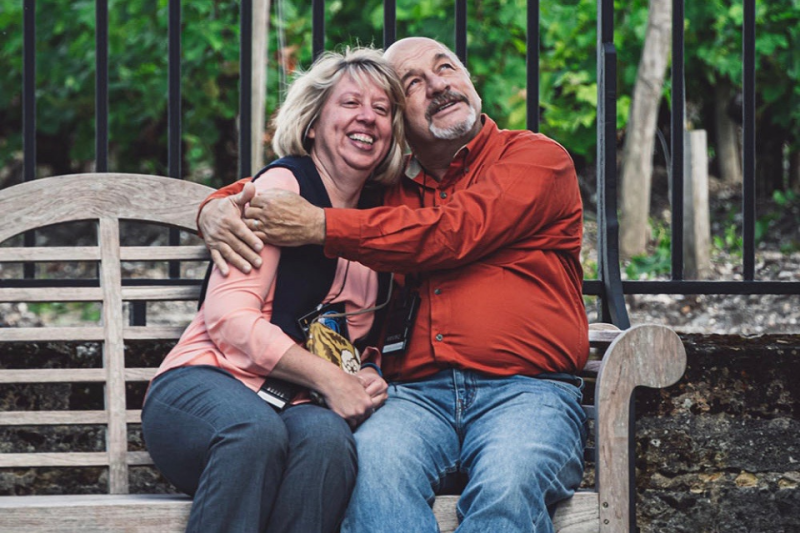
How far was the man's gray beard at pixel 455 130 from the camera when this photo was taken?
9.04ft

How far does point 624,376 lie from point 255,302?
0.85m

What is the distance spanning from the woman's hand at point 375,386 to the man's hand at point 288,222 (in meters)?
0.34

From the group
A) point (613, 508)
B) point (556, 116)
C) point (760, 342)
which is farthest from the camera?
point (556, 116)

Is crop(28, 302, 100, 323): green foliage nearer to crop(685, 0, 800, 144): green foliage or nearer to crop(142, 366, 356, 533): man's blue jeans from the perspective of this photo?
crop(142, 366, 356, 533): man's blue jeans

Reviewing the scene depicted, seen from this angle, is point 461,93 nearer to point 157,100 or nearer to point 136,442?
point 136,442

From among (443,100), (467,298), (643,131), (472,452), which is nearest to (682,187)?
(443,100)

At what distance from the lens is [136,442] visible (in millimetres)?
3070

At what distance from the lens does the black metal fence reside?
10.3ft

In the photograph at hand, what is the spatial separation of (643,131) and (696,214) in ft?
4.60

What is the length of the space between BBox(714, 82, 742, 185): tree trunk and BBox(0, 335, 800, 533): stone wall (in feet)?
26.9

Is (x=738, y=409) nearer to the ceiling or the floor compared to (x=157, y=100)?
nearer to the floor

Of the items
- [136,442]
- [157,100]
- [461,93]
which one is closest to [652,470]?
[461,93]

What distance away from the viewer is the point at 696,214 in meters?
6.75

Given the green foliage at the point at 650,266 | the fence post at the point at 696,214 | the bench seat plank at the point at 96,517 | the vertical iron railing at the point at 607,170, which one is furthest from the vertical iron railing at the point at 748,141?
the fence post at the point at 696,214
